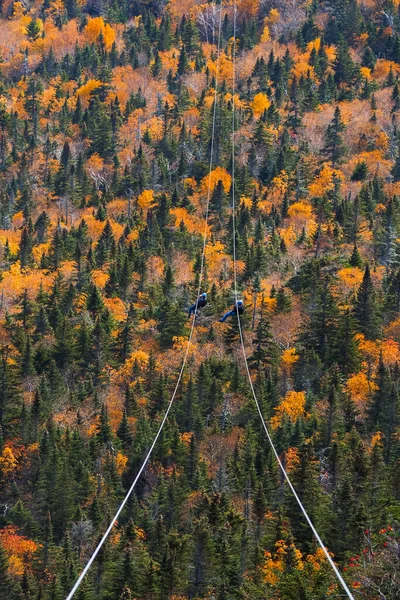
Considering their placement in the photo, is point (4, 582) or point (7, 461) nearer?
point (4, 582)

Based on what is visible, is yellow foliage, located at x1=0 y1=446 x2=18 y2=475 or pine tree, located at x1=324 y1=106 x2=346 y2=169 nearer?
yellow foliage, located at x1=0 y1=446 x2=18 y2=475

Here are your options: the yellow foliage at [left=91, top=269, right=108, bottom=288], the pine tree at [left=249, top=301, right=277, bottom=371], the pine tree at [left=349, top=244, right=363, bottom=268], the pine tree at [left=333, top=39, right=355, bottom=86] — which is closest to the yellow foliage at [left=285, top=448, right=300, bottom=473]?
the pine tree at [left=249, top=301, right=277, bottom=371]

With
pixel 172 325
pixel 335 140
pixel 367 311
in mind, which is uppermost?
pixel 335 140

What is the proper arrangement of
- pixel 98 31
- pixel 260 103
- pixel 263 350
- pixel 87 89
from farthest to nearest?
pixel 98 31
pixel 87 89
pixel 260 103
pixel 263 350

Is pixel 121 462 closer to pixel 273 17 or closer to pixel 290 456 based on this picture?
pixel 290 456

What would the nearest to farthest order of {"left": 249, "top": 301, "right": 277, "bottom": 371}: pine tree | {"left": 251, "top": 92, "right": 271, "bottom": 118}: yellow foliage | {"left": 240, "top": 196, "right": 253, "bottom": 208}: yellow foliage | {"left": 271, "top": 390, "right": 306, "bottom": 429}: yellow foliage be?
{"left": 271, "top": 390, "right": 306, "bottom": 429}: yellow foliage < {"left": 249, "top": 301, "right": 277, "bottom": 371}: pine tree < {"left": 240, "top": 196, "right": 253, "bottom": 208}: yellow foliage < {"left": 251, "top": 92, "right": 271, "bottom": 118}: yellow foliage

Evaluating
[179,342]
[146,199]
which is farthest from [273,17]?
[179,342]

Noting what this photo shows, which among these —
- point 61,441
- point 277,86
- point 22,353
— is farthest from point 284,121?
point 61,441

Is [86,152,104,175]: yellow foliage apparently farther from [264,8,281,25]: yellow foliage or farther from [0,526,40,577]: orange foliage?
[0,526,40,577]: orange foliage
